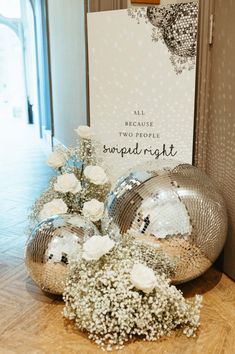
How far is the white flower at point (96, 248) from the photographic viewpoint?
1.70 meters

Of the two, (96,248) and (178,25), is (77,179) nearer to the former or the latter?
(96,248)

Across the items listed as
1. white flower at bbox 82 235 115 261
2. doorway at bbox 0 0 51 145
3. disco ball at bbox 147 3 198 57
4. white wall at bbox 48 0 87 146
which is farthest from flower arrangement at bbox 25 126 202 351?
doorway at bbox 0 0 51 145

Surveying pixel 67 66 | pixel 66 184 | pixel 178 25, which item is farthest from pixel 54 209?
pixel 67 66

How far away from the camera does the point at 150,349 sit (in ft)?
5.28

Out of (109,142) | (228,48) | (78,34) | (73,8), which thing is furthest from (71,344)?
(73,8)

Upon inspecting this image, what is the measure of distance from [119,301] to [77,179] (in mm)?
1035

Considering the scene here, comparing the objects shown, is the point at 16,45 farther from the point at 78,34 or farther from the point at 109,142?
the point at 109,142

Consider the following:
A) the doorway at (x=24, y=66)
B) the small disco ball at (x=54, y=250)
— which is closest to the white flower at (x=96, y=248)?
the small disco ball at (x=54, y=250)

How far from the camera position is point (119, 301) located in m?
1.62

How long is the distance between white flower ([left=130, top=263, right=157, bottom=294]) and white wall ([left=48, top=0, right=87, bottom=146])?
1.94m

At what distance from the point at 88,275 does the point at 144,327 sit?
317 millimetres

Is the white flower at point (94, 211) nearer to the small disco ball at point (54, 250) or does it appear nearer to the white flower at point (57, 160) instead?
the small disco ball at point (54, 250)

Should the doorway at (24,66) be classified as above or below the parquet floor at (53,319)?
above

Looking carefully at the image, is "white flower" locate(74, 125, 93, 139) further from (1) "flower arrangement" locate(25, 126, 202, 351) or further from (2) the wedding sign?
(1) "flower arrangement" locate(25, 126, 202, 351)
